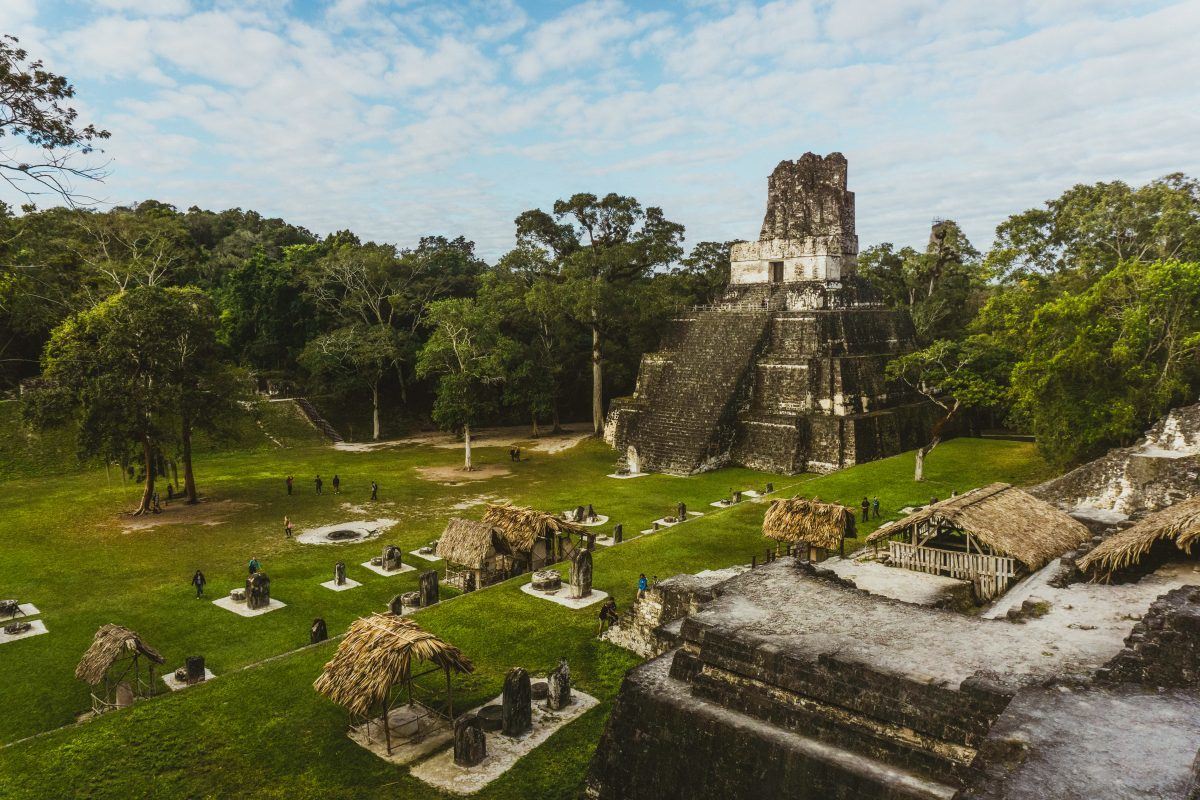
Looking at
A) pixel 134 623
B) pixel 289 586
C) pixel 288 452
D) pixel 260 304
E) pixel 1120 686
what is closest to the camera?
pixel 1120 686

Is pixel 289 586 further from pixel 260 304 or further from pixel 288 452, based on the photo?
pixel 260 304

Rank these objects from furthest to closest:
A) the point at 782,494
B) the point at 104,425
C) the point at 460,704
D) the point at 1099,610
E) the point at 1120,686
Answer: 1. the point at 782,494
2. the point at 104,425
3. the point at 460,704
4. the point at 1099,610
5. the point at 1120,686

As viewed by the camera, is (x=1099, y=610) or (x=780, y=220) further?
(x=780, y=220)

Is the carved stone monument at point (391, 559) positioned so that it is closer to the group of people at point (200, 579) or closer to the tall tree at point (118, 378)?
the group of people at point (200, 579)

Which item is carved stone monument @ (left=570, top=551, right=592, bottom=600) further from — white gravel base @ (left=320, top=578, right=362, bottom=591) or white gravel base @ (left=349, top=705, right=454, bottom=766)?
white gravel base @ (left=320, top=578, right=362, bottom=591)

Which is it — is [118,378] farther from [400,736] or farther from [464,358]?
[400,736]

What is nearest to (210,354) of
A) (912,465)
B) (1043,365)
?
(912,465)

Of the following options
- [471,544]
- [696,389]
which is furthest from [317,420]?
[471,544]

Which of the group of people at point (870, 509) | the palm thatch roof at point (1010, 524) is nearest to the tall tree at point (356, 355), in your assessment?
the group of people at point (870, 509)
